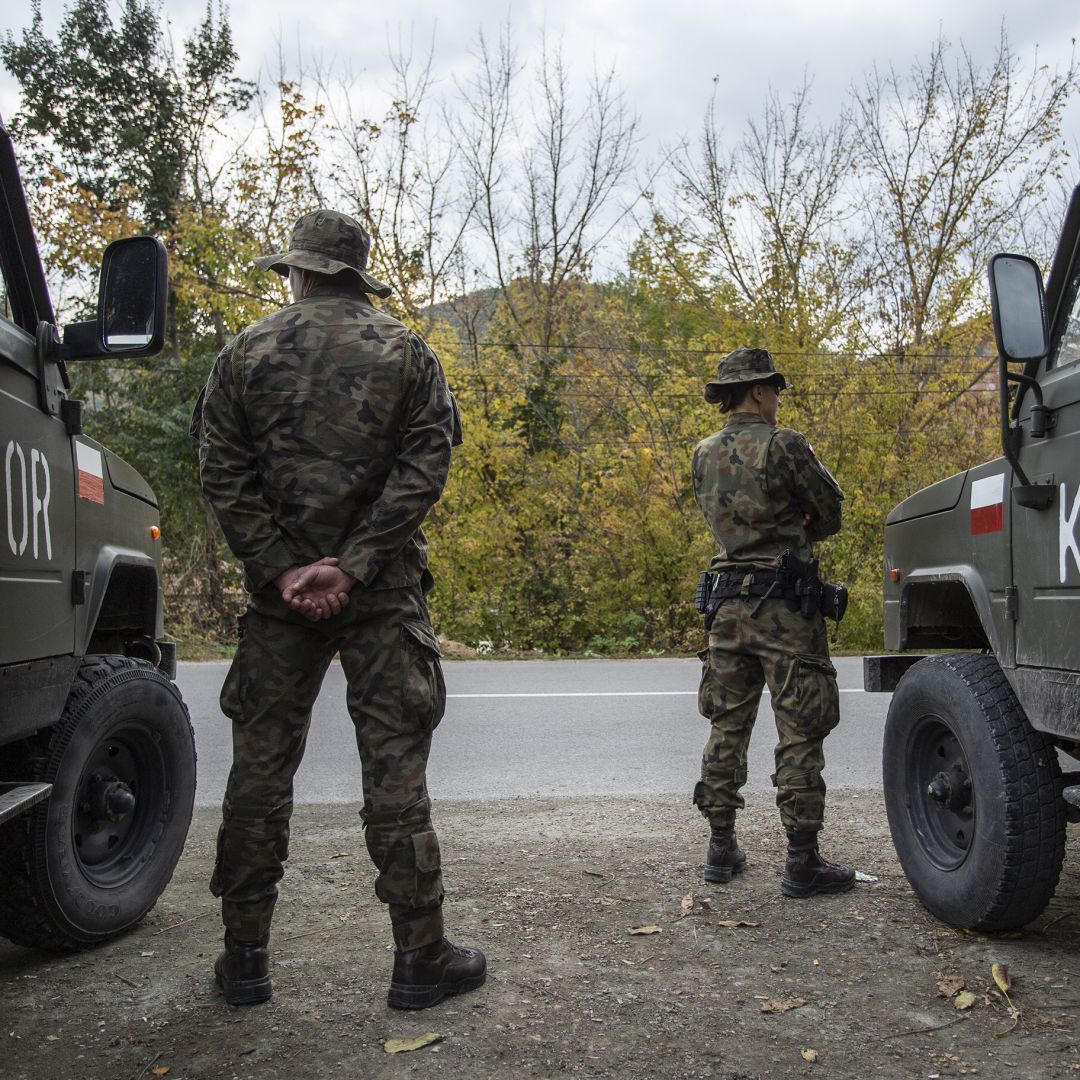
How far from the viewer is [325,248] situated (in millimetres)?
3242

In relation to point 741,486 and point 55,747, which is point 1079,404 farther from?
point 55,747

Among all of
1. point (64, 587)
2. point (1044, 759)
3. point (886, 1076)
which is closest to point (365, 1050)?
point (886, 1076)

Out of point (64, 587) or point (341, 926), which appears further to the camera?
point (341, 926)

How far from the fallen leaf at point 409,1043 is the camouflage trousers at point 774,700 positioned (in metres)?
1.66

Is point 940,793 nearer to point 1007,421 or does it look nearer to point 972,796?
point 972,796

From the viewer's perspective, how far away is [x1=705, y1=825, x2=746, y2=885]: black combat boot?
4.20m

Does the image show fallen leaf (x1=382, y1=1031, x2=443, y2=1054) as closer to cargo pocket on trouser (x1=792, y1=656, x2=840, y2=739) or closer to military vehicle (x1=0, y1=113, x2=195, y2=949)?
military vehicle (x1=0, y1=113, x2=195, y2=949)

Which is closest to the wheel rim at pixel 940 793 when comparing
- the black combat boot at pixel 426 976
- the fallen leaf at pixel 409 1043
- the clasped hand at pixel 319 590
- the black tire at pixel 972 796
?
the black tire at pixel 972 796

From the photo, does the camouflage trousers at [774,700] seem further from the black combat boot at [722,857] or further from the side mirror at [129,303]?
the side mirror at [129,303]

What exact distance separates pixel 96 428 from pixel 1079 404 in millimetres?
19353

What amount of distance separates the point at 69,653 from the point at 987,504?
2.73 meters

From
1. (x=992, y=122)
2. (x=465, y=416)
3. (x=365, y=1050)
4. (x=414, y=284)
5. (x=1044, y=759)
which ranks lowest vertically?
(x=365, y=1050)

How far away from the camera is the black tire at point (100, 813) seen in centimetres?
327

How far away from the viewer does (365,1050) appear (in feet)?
9.29
